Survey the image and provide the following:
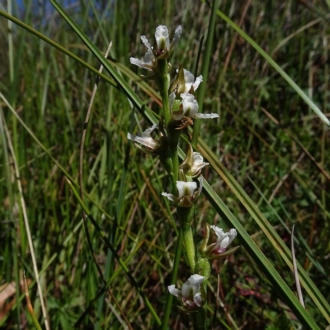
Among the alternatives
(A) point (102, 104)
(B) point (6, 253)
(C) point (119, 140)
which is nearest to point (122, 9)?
(A) point (102, 104)

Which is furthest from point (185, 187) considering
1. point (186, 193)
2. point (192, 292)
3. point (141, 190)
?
point (141, 190)

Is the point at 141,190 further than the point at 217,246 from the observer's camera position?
Yes

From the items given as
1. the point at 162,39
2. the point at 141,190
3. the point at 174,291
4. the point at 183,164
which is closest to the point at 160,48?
the point at 162,39

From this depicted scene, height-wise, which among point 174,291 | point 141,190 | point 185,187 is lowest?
point 141,190

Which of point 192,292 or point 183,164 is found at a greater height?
point 183,164

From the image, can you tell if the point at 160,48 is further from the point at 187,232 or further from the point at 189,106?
the point at 187,232

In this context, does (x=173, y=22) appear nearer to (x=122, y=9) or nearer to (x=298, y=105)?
(x=122, y=9)

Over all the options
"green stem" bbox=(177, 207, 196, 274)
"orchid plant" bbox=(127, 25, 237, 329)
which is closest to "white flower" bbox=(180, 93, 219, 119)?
"orchid plant" bbox=(127, 25, 237, 329)
